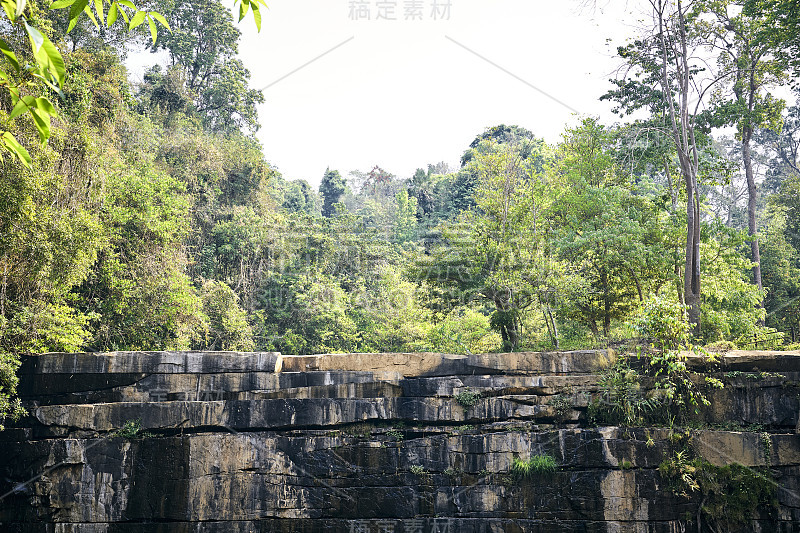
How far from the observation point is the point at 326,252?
19922 mm

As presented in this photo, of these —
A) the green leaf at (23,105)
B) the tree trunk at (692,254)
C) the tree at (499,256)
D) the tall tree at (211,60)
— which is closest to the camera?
the green leaf at (23,105)

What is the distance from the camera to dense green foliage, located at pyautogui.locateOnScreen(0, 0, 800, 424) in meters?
9.04

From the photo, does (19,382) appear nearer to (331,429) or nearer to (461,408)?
(331,429)

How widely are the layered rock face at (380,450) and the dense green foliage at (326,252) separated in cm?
79

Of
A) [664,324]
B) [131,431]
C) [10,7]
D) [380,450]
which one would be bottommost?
[380,450]

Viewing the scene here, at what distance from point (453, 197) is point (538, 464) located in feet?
73.2

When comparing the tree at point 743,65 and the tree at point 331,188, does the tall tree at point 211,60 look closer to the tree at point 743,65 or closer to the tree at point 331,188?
the tree at point 331,188

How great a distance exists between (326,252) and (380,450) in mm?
12129

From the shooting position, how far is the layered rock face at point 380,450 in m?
7.86

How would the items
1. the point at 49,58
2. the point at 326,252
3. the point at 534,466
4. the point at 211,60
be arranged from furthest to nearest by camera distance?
the point at 211,60 < the point at 326,252 < the point at 534,466 < the point at 49,58
